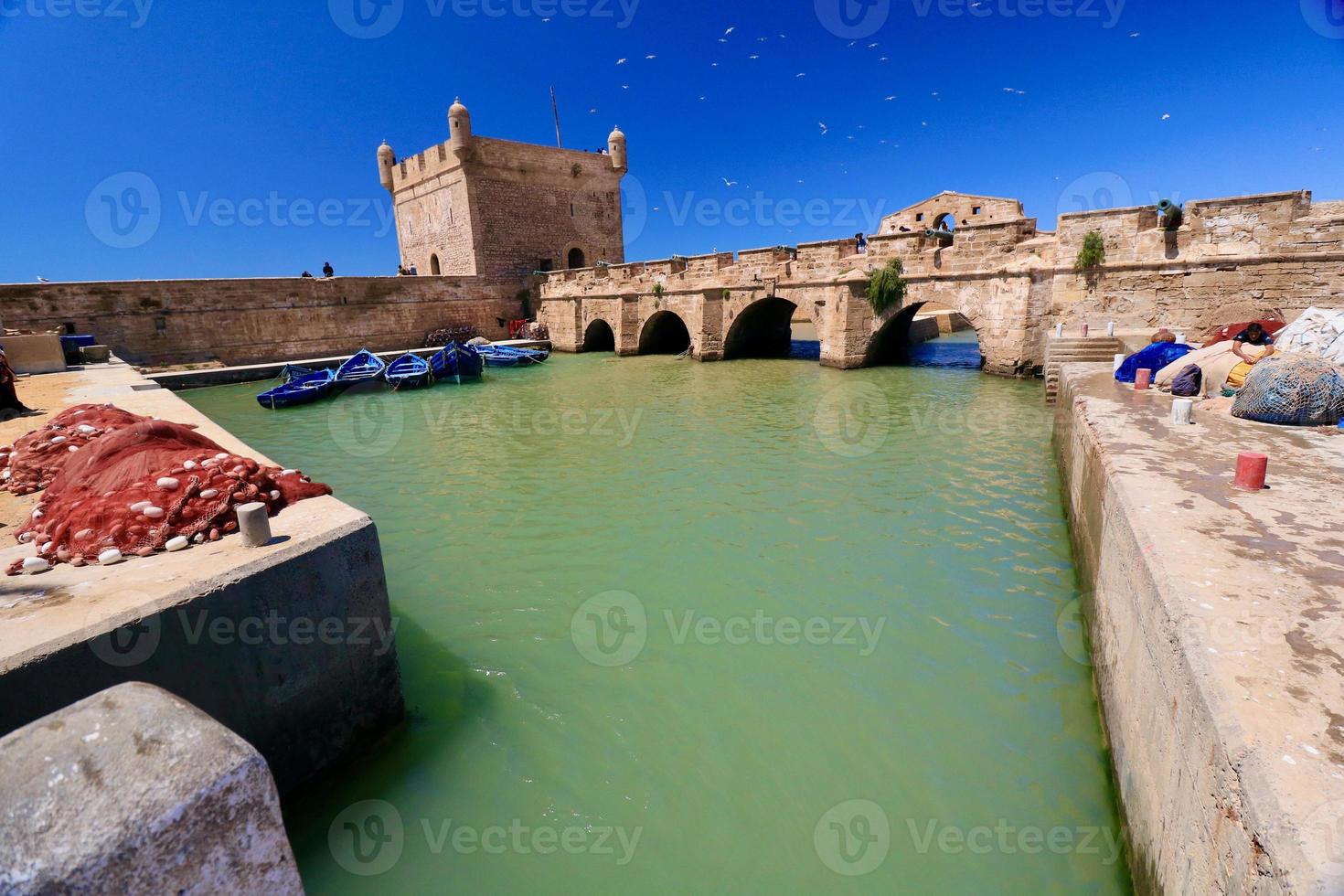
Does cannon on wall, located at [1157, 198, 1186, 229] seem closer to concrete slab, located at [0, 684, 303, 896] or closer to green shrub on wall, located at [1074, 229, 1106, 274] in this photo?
green shrub on wall, located at [1074, 229, 1106, 274]

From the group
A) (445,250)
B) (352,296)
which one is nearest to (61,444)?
(352,296)

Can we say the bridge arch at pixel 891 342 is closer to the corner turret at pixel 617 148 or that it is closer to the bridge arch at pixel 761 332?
the bridge arch at pixel 761 332

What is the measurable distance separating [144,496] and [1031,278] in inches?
586

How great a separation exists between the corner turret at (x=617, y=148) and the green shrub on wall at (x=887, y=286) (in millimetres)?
19227

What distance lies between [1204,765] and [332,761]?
3761mm

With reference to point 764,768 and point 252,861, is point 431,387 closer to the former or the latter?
point 764,768

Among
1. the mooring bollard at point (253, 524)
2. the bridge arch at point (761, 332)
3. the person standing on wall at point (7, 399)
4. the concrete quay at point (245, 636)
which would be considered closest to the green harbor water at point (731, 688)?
the concrete quay at point (245, 636)

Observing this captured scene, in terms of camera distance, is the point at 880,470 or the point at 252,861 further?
the point at 880,470

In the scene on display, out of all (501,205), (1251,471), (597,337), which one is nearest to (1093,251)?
(1251,471)

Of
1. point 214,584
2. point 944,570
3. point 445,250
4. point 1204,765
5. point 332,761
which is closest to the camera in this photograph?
point 1204,765

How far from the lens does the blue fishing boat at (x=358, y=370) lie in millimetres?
15711

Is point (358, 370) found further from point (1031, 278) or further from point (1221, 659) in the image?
point (1221, 659)

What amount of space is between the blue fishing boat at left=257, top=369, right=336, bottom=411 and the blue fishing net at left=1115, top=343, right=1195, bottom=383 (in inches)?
629

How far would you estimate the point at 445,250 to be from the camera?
27672 millimetres
